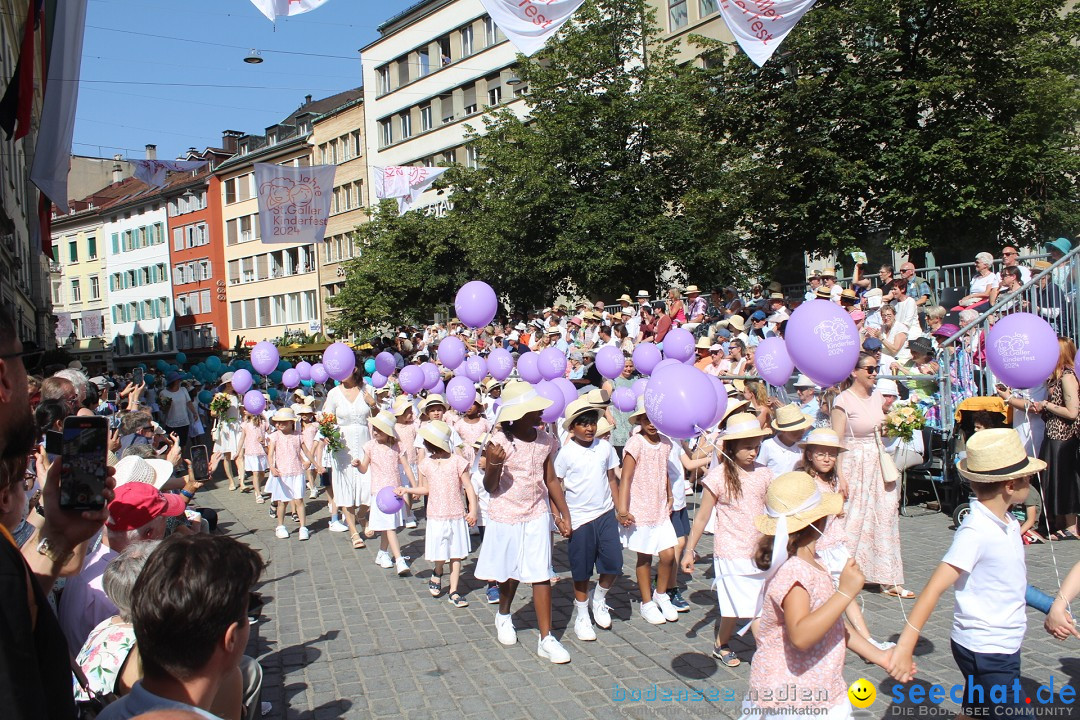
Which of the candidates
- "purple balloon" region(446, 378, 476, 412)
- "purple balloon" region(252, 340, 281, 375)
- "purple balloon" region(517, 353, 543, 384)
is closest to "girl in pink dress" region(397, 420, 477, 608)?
"purple balloon" region(446, 378, 476, 412)

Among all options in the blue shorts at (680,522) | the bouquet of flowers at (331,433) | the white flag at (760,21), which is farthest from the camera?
the bouquet of flowers at (331,433)

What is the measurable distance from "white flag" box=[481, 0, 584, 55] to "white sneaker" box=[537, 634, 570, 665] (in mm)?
6205

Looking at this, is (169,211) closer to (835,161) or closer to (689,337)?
(835,161)

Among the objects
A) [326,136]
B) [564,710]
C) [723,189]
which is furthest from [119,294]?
[564,710]

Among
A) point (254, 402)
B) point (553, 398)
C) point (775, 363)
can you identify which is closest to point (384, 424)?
point (553, 398)

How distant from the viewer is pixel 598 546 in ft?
21.5

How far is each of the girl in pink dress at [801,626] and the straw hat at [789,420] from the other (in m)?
2.99

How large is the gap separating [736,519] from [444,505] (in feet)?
10.0

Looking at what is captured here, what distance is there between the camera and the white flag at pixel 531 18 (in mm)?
9352

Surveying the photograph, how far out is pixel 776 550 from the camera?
134 inches

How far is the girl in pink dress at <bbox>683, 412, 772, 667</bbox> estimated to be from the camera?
5.43 metres

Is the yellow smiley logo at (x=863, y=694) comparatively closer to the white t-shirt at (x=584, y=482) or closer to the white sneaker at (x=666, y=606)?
the white sneaker at (x=666, y=606)

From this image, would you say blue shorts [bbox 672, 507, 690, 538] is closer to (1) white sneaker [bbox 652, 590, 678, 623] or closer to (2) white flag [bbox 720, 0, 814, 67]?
(1) white sneaker [bbox 652, 590, 678, 623]

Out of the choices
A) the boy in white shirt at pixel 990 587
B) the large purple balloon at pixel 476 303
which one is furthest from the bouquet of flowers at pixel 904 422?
the boy in white shirt at pixel 990 587
